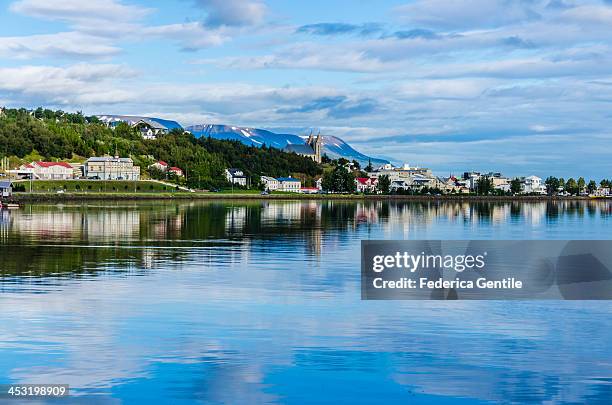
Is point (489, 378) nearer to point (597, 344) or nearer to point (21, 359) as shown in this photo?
point (597, 344)

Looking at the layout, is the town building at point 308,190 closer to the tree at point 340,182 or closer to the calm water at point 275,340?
the tree at point 340,182

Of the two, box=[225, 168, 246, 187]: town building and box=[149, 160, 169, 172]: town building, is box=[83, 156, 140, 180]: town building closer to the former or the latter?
box=[149, 160, 169, 172]: town building

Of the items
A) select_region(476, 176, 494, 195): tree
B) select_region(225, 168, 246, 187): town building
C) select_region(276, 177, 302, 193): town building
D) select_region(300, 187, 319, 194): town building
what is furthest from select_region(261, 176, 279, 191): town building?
select_region(476, 176, 494, 195): tree

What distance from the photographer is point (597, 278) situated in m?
21.6

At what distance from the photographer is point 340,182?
6019 inches

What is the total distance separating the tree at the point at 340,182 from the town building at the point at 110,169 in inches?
1540

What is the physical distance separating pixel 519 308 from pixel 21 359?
9.30m

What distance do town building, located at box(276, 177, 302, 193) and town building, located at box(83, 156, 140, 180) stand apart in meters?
33.4

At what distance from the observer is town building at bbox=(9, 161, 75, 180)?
118 m

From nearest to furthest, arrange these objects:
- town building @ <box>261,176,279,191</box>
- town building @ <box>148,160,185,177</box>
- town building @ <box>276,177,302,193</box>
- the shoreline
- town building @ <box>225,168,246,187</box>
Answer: the shoreline
town building @ <box>148,160,185,177</box>
town building @ <box>225,168,246,187</box>
town building @ <box>261,176,279,191</box>
town building @ <box>276,177,302,193</box>

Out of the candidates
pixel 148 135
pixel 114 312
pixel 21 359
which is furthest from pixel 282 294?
pixel 148 135

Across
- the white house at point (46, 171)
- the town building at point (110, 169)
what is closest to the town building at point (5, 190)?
the white house at point (46, 171)

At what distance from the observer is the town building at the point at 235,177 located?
146m

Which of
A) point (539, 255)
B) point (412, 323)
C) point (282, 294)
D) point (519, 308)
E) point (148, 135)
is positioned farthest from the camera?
point (148, 135)
